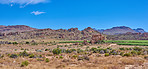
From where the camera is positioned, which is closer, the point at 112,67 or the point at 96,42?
the point at 112,67

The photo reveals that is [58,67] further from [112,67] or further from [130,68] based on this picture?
[130,68]

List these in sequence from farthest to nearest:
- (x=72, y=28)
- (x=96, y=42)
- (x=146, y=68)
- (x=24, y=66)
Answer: (x=72, y=28) < (x=96, y=42) < (x=24, y=66) < (x=146, y=68)

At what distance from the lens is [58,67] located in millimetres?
15078

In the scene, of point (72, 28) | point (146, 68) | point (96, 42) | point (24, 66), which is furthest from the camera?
point (72, 28)

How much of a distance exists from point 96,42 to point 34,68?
5339cm

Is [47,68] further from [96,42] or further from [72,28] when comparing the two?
[72,28]

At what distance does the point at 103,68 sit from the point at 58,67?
434cm

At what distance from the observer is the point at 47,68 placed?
47.7 ft

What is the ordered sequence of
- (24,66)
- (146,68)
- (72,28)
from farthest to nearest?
(72,28), (24,66), (146,68)

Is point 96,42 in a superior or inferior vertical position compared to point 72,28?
inferior

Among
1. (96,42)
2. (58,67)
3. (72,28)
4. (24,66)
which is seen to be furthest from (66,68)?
(72,28)

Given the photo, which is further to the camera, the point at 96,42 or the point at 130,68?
the point at 96,42

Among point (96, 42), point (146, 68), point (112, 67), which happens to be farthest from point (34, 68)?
point (96, 42)

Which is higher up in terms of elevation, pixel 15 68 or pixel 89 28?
pixel 89 28
